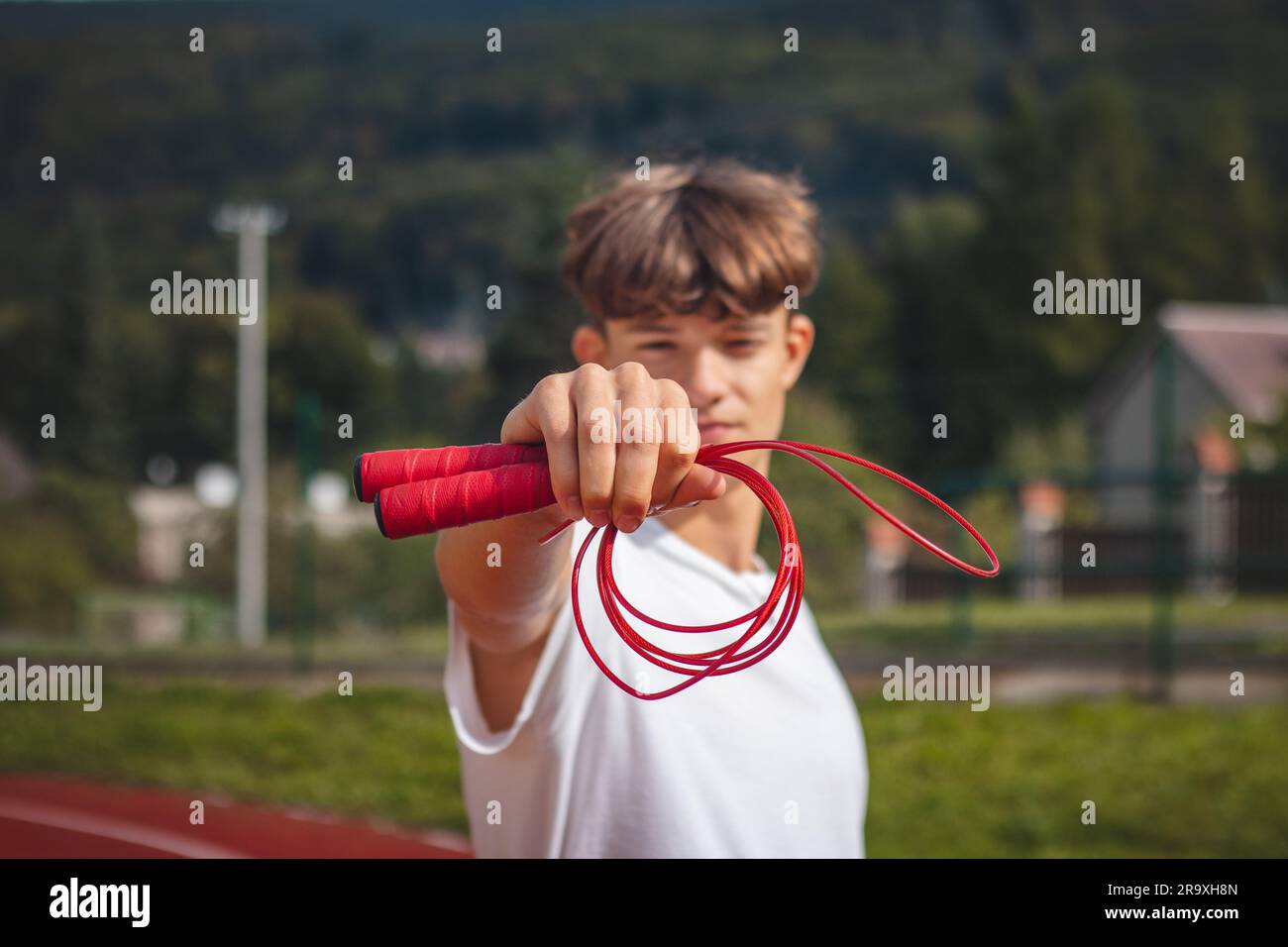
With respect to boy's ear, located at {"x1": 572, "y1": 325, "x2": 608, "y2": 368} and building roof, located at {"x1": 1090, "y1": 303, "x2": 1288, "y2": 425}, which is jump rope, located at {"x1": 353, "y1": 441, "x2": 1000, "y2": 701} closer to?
boy's ear, located at {"x1": 572, "y1": 325, "x2": 608, "y2": 368}

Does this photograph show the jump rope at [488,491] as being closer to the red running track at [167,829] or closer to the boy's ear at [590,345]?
the boy's ear at [590,345]

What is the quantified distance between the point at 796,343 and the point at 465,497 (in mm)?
1081

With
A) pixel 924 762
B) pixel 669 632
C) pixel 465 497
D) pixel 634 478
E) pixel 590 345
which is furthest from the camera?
pixel 924 762

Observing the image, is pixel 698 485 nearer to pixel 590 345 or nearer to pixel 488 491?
pixel 488 491

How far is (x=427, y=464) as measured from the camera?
139 centimetres

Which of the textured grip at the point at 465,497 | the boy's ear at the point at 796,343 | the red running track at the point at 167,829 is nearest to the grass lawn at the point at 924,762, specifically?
the red running track at the point at 167,829

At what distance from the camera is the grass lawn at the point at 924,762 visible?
20.4 feet

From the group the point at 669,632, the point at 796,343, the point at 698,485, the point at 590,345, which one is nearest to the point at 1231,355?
the point at 796,343

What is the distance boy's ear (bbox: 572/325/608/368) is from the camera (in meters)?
2.19

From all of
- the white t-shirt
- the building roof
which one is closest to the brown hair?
the white t-shirt

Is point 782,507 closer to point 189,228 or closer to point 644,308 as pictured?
point 644,308

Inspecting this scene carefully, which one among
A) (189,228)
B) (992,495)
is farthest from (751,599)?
(189,228)

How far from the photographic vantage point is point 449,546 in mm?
1664
